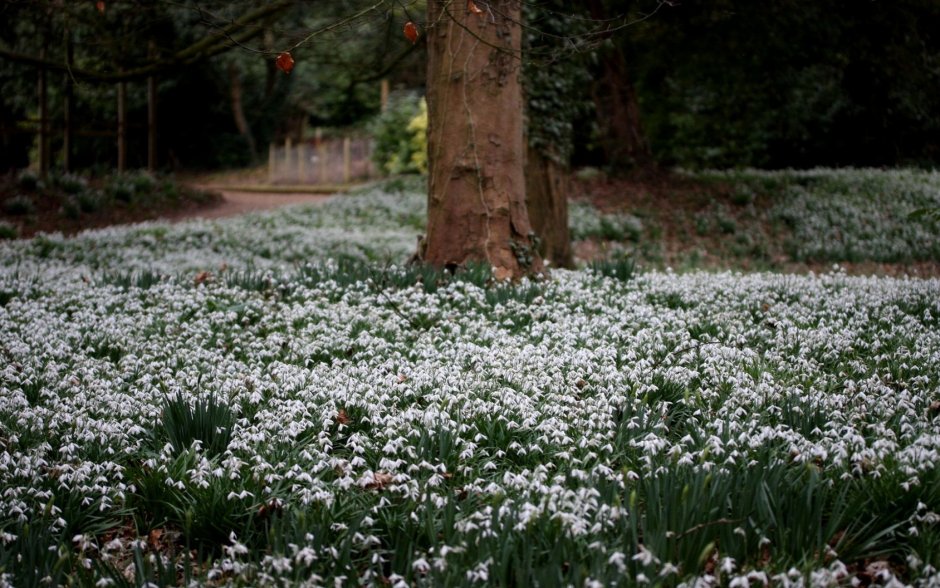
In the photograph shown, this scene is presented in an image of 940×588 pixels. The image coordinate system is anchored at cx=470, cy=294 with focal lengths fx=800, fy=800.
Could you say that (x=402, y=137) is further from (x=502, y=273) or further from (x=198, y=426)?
(x=198, y=426)

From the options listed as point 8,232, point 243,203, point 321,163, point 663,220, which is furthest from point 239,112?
point 663,220

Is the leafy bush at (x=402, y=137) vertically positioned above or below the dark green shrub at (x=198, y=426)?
above

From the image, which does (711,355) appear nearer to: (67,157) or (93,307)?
(93,307)

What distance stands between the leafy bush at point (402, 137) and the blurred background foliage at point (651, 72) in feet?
1.23

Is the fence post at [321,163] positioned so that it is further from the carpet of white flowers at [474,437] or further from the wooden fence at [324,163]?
the carpet of white flowers at [474,437]

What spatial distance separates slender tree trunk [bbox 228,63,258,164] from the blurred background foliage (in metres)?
0.79

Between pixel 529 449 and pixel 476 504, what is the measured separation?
21.8 inches

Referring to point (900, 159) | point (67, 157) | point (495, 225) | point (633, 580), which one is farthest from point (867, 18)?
point (67, 157)

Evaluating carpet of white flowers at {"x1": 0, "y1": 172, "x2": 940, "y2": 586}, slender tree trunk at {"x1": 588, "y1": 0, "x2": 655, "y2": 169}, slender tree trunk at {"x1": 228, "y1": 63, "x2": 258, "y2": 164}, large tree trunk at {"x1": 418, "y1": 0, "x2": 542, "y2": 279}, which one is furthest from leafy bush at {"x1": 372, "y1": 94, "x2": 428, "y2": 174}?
carpet of white flowers at {"x1": 0, "y1": 172, "x2": 940, "y2": 586}

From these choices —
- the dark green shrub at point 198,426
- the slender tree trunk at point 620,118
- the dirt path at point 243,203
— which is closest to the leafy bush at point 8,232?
the dirt path at point 243,203

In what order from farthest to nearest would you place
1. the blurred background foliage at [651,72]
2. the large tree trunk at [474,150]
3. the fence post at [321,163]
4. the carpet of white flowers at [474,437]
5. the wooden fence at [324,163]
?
the fence post at [321,163]
the wooden fence at [324,163]
the blurred background foliage at [651,72]
the large tree trunk at [474,150]
the carpet of white flowers at [474,437]

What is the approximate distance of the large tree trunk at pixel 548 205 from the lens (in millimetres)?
10836

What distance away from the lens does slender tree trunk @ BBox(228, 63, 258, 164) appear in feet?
107

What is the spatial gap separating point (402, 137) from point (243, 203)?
635 cm
